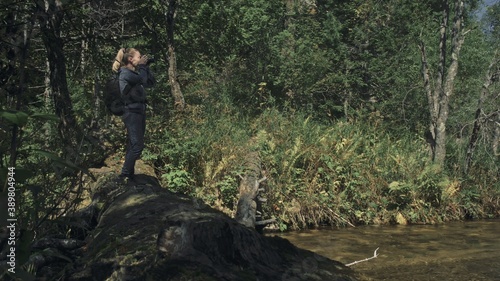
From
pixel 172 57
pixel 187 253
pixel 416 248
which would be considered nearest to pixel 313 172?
pixel 416 248

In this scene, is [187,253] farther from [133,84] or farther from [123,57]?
[123,57]

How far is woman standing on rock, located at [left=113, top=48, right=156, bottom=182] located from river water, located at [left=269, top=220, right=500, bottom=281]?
12.4 ft

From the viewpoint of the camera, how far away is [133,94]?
5.90 metres

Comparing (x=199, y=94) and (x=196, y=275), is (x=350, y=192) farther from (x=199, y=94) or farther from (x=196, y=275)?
(x=196, y=275)

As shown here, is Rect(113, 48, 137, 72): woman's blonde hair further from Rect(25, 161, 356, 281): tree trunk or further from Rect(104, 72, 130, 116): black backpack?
Rect(25, 161, 356, 281): tree trunk

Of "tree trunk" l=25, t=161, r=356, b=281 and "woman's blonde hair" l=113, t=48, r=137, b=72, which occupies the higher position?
"woman's blonde hair" l=113, t=48, r=137, b=72

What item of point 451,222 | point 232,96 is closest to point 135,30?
point 232,96

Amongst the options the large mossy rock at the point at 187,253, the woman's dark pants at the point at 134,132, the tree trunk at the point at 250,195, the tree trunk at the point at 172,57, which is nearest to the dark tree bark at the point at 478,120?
the tree trunk at the point at 250,195

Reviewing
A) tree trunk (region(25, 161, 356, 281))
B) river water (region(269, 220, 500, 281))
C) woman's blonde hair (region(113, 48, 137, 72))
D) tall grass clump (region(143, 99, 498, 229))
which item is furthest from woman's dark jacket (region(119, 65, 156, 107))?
tall grass clump (region(143, 99, 498, 229))

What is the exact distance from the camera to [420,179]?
12805mm

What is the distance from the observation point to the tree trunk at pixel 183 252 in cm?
285

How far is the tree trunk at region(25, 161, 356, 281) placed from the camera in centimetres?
285

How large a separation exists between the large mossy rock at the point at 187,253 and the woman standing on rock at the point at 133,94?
196 cm

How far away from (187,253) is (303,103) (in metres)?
15.7
